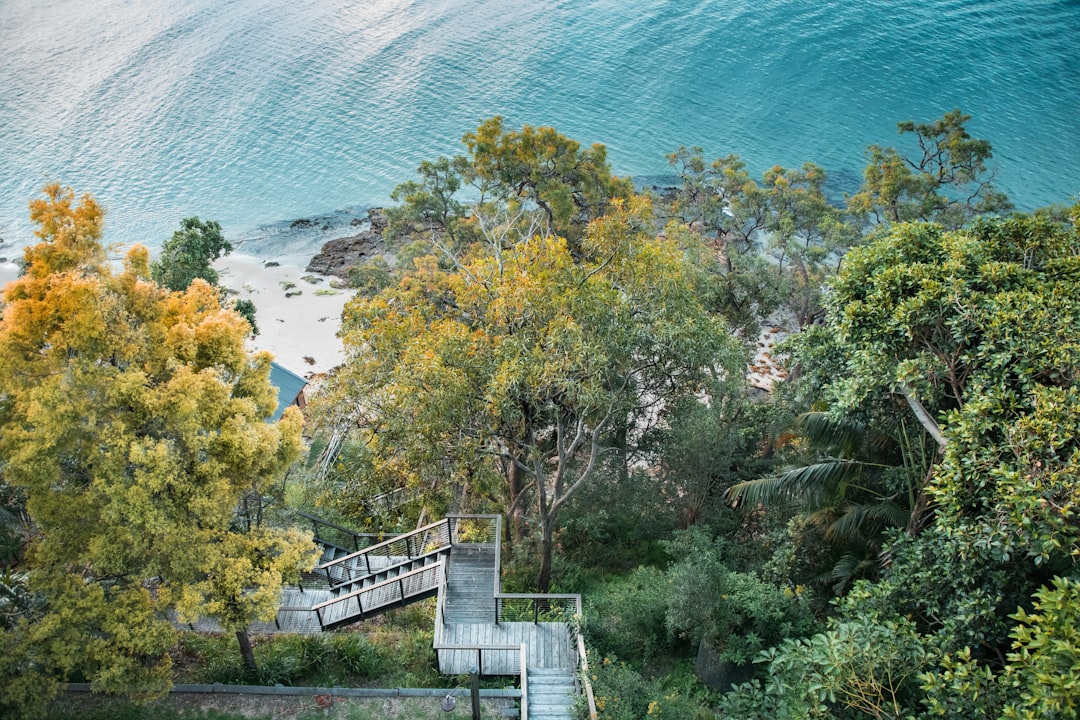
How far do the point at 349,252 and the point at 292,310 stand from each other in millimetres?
5773

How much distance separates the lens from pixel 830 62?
55406mm

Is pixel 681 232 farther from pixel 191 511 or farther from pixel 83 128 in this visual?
pixel 83 128

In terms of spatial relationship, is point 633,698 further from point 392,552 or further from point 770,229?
point 770,229

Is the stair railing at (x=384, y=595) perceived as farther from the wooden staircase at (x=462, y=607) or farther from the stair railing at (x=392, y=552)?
the stair railing at (x=392, y=552)

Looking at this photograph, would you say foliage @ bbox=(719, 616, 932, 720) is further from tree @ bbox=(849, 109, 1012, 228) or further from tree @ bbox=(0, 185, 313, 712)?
tree @ bbox=(849, 109, 1012, 228)

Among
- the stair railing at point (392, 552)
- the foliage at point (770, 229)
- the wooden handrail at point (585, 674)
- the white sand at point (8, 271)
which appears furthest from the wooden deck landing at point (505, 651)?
the white sand at point (8, 271)

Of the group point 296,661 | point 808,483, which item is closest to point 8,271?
point 296,661

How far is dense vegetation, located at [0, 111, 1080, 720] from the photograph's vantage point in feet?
29.2

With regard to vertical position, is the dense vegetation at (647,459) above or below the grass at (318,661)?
above

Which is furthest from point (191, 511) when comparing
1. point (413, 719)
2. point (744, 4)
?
point (744, 4)

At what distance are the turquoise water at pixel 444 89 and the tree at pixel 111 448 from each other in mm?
27860

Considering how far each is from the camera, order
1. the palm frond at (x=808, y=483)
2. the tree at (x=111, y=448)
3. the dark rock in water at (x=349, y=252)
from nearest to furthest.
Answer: the tree at (x=111, y=448)
the palm frond at (x=808, y=483)
the dark rock in water at (x=349, y=252)

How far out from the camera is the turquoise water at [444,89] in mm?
43469

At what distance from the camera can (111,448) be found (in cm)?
995
